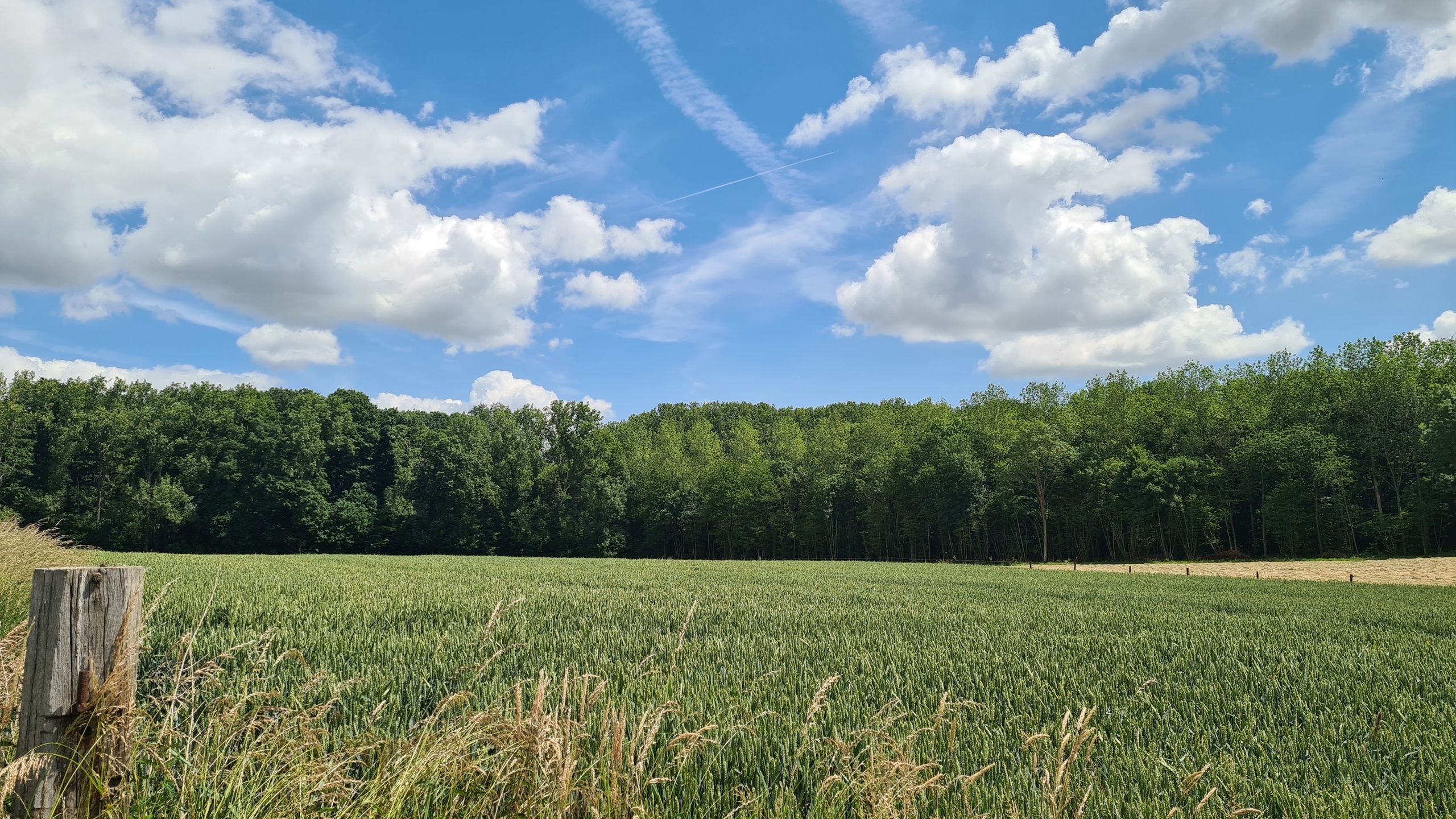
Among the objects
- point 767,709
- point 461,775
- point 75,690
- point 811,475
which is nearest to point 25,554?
point 75,690

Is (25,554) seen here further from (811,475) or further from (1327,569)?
(811,475)

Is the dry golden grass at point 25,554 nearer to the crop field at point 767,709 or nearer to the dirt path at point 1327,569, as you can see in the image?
the crop field at point 767,709

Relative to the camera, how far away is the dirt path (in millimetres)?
37062

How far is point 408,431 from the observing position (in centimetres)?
7825

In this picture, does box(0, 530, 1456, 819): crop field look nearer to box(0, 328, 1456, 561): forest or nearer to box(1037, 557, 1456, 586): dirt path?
box(1037, 557, 1456, 586): dirt path

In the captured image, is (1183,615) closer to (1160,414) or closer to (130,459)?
(1160,414)

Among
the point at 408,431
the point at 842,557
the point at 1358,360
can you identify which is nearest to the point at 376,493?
the point at 408,431

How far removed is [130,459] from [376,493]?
2108cm

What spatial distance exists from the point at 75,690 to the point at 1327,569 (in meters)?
58.7

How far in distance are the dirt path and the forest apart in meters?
5.44

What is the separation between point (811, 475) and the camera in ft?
251

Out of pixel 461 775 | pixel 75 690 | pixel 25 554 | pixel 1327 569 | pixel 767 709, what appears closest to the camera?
pixel 75 690

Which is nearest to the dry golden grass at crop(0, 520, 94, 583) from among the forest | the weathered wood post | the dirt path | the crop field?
the crop field

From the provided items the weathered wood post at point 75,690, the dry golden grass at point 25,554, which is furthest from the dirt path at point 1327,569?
the dry golden grass at point 25,554
